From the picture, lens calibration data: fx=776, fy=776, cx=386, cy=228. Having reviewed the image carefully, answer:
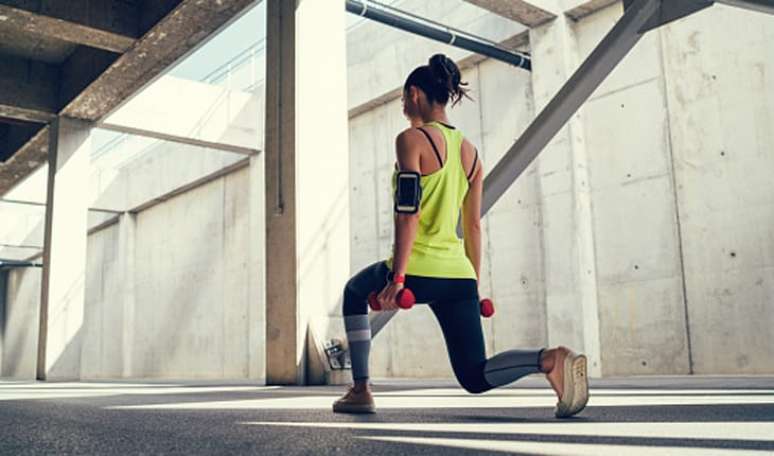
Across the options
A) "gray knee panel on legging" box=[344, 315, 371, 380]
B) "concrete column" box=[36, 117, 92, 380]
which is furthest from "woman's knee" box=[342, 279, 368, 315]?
"concrete column" box=[36, 117, 92, 380]

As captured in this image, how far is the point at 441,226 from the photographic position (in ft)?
9.09

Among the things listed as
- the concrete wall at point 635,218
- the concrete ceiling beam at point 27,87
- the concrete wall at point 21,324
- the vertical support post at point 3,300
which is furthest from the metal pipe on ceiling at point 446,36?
the vertical support post at point 3,300

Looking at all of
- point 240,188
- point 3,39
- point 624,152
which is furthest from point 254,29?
point 624,152

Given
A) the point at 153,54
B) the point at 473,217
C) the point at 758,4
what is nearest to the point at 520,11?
the point at 153,54

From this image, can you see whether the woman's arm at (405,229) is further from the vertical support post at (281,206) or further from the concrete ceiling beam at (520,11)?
the concrete ceiling beam at (520,11)

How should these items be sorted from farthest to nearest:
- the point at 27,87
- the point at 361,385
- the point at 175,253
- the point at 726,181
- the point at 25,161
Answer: the point at 175,253 → the point at 25,161 → the point at 27,87 → the point at 726,181 → the point at 361,385

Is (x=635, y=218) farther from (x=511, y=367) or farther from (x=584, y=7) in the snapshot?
(x=511, y=367)

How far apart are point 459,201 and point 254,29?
1563 centimetres

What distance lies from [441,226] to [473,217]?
27 centimetres

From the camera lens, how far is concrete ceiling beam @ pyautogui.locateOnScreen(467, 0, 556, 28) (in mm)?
10516

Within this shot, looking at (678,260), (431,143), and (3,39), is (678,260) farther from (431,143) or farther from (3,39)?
(3,39)

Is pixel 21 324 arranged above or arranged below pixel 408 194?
above

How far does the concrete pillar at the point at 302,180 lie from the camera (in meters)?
7.25

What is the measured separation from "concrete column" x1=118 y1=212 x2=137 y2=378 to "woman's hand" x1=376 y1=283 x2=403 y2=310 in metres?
19.5
